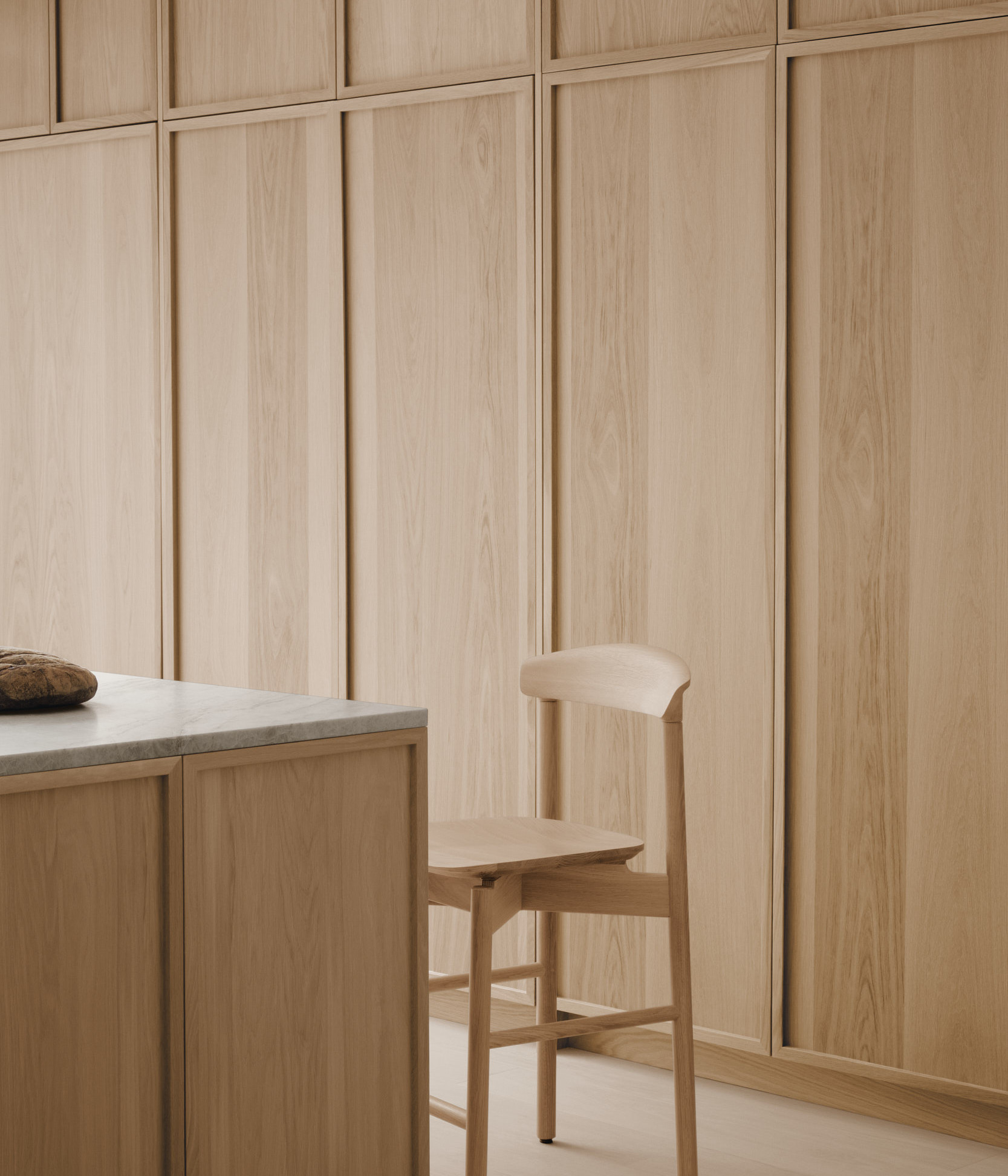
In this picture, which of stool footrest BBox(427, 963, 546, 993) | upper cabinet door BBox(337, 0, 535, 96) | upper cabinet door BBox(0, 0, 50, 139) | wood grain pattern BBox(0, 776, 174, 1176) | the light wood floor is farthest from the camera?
upper cabinet door BBox(0, 0, 50, 139)

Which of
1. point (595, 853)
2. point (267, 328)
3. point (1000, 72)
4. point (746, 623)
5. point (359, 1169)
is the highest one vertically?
point (1000, 72)

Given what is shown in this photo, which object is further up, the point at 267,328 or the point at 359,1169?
the point at 267,328

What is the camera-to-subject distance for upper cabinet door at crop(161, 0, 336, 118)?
10.8 feet

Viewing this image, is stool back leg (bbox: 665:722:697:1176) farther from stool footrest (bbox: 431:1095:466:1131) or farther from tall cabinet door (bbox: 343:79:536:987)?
tall cabinet door (bbox: 343:79:536:987)

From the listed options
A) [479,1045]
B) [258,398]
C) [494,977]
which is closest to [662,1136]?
[494,977]

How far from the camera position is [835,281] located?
2719 mm

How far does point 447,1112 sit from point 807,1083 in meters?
0.93

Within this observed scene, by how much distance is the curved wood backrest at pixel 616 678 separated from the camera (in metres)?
2.30

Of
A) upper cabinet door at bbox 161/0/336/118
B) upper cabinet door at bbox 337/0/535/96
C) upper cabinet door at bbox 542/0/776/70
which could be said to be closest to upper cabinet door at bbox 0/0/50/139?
upper cabinet door at bbox 161/0/336/118

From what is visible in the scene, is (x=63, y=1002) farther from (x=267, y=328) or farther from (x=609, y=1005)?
(x=267, y=328)

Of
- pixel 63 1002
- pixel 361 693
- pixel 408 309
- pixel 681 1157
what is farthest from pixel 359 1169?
pixel 408 309

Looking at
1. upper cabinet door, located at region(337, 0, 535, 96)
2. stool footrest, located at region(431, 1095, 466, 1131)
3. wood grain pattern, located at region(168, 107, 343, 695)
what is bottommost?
stool footrest, located at region(431, 1095, 466, 1131)

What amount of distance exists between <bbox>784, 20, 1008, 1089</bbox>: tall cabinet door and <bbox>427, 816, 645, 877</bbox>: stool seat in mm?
592

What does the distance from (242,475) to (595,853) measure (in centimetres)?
158
